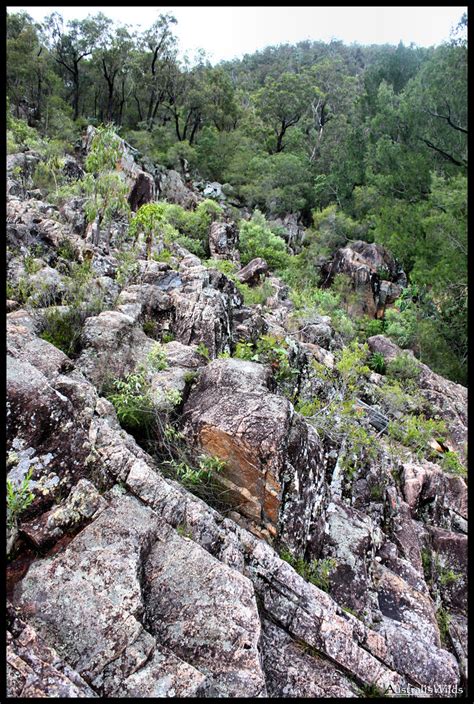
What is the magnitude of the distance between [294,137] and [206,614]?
126 feet

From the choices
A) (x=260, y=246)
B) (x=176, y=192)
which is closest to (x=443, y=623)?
(x=260, y=246)

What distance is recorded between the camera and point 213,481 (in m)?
4.76

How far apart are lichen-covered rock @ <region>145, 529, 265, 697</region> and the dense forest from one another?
9.76m

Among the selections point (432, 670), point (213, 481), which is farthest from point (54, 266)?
point (432, 670)

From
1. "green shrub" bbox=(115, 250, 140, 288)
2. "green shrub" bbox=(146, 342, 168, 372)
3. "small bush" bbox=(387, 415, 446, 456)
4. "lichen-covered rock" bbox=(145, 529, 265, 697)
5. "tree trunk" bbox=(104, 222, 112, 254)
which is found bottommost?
"small bush" bbox=(387, 415, 446, 456)

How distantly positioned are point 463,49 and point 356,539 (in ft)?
39.6

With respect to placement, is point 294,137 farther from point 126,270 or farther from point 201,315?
point 201,315

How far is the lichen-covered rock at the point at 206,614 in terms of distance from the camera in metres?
3.01

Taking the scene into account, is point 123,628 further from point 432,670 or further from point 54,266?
point 54,266

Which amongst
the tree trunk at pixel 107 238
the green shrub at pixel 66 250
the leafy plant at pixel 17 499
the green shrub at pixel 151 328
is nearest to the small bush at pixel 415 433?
the green shrub at pixel 151 328

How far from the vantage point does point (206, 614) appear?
126 inches

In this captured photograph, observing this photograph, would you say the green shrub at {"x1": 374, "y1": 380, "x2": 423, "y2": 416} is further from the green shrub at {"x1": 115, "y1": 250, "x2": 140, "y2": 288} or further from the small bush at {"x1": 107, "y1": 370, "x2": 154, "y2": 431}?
the small bush at {"x1": 107, "y1": 370, "x2": 154, "y2": 431}

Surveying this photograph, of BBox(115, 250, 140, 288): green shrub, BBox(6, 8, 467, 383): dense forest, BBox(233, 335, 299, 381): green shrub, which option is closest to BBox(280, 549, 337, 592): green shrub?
BBox(233, 335, 299, 381): green shrub

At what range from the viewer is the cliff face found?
292 centimetres
